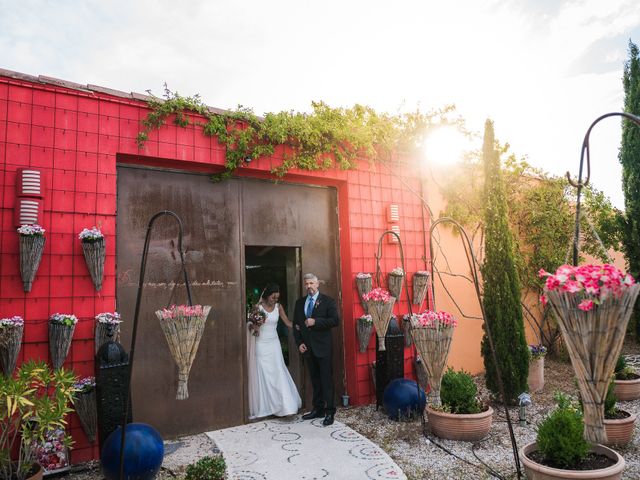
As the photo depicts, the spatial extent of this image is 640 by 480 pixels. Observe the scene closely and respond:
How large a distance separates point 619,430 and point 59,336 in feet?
18.3

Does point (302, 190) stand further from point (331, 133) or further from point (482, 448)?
point (482, 448)

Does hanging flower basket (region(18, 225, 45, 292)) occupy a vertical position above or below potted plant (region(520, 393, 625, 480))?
above

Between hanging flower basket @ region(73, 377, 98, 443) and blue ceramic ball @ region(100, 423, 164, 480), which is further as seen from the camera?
hanging flower basket @ region(73, 377, 98, 443)

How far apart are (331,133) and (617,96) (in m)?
6.97

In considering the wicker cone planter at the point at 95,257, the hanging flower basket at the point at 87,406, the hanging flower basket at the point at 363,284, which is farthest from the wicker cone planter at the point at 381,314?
the hanging flower basket at the point at 87,406

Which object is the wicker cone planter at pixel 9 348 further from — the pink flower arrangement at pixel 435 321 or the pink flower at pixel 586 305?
the pink flower at pixel 586 305

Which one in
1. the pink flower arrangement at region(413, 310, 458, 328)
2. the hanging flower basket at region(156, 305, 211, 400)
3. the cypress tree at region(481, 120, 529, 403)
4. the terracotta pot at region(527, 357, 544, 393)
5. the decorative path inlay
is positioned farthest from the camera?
the terracotta pot at region(527, 357, 544, 393)

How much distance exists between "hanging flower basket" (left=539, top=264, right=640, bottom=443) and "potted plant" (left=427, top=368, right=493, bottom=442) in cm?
212

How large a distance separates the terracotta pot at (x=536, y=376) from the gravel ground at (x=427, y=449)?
2.98 ft

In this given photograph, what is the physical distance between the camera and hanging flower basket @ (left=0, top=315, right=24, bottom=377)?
3.95 meters

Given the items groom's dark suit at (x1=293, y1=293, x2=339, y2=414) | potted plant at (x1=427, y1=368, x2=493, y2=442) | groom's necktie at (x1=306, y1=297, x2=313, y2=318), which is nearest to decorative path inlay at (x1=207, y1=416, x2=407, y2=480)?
groom's dark suit at (x1=293, y1=293, x2=339, y2=414)

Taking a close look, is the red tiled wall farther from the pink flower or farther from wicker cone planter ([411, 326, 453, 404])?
the pink flower

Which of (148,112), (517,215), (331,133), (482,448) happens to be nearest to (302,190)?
(331,133)

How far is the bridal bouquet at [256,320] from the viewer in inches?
228
